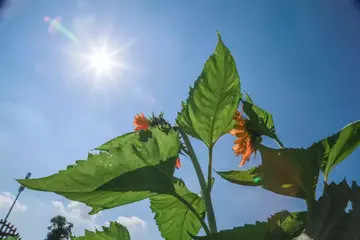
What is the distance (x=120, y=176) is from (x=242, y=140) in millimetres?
586

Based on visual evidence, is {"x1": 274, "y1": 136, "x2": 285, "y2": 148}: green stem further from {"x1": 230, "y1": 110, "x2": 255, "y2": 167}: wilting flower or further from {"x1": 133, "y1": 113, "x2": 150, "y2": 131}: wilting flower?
{"x1": 133, "y1": 113, "x2": 150, "y2": 131}: wilting flower

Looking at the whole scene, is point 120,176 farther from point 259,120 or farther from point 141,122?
point 141,122

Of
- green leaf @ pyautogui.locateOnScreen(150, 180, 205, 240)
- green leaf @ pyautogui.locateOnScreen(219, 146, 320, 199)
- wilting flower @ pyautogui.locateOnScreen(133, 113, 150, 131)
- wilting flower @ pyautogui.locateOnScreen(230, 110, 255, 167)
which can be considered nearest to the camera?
green leaf @ pyautogui.locateOnScreen(219, 146, 320, 199)

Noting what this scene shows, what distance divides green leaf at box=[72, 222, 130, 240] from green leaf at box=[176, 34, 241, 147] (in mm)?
349

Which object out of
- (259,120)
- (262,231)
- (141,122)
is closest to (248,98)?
(259,120)

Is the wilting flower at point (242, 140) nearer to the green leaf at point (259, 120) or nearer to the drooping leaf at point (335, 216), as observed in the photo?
the green leaf at point (259, 120)

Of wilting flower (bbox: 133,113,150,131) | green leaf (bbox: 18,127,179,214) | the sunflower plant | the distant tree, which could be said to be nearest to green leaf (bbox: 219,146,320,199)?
the sunflower plant

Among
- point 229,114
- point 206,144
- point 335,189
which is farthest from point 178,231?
point 335,189

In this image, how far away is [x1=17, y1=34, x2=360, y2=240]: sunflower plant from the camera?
0.50 meters

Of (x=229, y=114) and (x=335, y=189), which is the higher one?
(x=229, y=114)

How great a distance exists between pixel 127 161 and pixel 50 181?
158 millimetres

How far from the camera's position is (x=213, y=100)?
0.86m

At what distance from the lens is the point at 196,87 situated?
2.80ft

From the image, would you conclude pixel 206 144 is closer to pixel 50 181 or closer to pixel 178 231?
pixel 178 231
